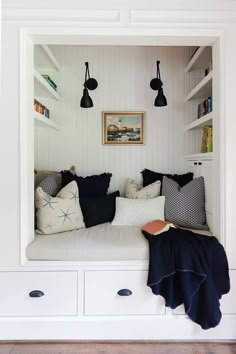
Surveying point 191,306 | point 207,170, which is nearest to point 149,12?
point 207,170

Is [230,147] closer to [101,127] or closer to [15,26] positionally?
[101,127]

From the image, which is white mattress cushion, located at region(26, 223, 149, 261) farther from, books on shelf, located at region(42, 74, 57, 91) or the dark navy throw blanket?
books on shelf, located at region(42, 74, 57, 91)

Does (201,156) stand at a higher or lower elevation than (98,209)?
higher

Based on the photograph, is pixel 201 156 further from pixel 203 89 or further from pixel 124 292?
pixel 124 292

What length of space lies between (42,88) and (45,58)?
1.11 ft

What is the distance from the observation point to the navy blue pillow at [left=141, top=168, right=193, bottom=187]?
2666 millimetres

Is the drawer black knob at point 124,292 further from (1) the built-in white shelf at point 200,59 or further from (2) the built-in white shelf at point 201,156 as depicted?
(1) the built-in white shelf at point 200,59

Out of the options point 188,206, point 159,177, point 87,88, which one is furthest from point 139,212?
point 87,88

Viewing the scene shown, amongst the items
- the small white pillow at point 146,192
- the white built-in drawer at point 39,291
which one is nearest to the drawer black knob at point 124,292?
the white built-in drawer at point 39,291

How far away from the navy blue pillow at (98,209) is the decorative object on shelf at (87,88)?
0.96 metres

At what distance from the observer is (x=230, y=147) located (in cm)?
185

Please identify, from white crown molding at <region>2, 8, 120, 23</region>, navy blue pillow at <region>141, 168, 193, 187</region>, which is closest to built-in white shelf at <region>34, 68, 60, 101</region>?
white crown molding at <region>2, 8, 120, 23</region>

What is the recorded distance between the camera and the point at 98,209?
238cm

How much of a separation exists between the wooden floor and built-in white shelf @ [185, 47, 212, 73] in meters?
2.34
